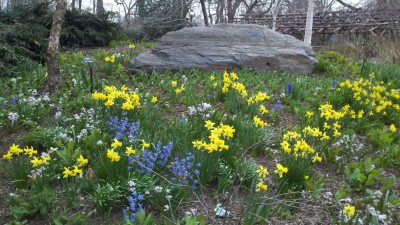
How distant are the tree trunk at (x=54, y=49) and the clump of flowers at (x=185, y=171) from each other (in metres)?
2.89

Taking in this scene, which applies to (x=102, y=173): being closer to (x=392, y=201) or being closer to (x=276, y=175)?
(x=276, y=175)

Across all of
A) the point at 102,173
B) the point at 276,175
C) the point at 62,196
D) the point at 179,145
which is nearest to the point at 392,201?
the point at 276,175

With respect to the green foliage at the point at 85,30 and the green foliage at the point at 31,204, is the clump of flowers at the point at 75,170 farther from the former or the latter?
the green foliage at the point at 85,30

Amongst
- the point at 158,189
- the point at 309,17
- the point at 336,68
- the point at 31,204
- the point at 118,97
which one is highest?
the point at 309,17

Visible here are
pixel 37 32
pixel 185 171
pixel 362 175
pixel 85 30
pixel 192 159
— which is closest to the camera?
pixel 185 171

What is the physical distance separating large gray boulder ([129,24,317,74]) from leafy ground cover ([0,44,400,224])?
1399 millimetres

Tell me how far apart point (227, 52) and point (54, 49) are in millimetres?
3429

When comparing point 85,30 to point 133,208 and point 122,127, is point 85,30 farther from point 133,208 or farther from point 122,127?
point 133,208

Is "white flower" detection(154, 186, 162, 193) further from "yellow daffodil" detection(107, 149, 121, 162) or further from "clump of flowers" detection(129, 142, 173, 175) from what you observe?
"yellow daffodil" detection(107, 149, 121, 162)

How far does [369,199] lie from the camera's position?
2662 millimetres

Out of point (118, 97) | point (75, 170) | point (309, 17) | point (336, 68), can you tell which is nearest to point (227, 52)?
point (336, 68)

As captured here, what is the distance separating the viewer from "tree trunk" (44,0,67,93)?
4.97 meters

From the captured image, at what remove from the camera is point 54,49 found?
503 cm

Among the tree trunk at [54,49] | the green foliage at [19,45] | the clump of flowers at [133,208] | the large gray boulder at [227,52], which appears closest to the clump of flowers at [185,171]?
the clump of flowers at [133,208]
